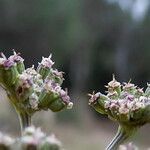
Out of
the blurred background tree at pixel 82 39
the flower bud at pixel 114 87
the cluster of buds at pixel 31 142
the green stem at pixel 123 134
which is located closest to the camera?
the cluster of buds at pixel 31 142

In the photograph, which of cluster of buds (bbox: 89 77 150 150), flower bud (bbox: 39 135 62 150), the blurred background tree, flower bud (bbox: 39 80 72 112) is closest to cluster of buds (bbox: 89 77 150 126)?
cluster of buds (bbox: 89 77 150 150)

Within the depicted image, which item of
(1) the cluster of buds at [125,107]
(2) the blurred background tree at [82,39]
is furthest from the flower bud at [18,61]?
(2) the blurred background tree at [82,39]

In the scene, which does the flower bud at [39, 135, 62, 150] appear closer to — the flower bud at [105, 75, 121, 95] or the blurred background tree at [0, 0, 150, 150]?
the flower bud at [105, 75, 121, 95]

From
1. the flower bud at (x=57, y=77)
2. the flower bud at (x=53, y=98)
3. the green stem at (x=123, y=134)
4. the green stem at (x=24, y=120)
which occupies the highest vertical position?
the flower bud at (x=57, y=77)

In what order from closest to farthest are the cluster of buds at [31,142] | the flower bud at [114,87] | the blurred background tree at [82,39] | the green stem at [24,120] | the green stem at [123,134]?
the cluster of buds at [31,142], the green stem at [24,120], the green stem at [123,134], the flower bud at [114,87], the blurred background tree at [82,39]

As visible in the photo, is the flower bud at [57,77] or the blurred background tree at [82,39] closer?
the flower bud at [57,77]

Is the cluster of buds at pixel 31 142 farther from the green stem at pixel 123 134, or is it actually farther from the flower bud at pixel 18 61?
the flower bud at pixel 18 61

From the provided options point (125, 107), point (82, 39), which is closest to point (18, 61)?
point (125, 107)
